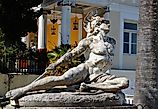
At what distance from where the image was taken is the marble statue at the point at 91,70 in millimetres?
6457

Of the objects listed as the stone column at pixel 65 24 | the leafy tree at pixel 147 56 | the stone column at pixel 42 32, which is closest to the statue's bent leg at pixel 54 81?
the leafy tree at pixel 147 56

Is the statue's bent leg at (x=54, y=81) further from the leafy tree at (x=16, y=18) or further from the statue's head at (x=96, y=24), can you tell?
the leafy tree at (x=16, y=18)

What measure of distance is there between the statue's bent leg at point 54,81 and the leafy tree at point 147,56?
2174 millimetres

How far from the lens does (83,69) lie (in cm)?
668

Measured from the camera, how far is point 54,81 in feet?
21.2

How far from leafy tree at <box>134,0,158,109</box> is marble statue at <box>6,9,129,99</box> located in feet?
5.80

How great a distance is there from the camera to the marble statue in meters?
6.46

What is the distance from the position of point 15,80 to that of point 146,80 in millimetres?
8581

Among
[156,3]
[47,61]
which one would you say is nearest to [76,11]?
[47,61]

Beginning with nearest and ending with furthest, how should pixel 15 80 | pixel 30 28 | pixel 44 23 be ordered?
pixel 15 80, pixel 30 28, pixel 44 23

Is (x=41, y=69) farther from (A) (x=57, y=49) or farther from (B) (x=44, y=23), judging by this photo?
(B) (x=44, y=23)

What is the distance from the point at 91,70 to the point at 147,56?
2171 mm

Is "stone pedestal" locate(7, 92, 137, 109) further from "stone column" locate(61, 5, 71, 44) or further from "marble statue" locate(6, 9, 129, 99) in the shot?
"stone column" locate(61, 5, 71, 44)

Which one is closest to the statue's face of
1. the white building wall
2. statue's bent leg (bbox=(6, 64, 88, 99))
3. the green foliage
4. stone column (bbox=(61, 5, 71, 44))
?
statue's bent leg (bbox=(6, 64, 88, 99))
